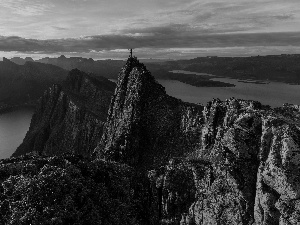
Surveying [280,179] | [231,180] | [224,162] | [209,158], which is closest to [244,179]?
[231,180]

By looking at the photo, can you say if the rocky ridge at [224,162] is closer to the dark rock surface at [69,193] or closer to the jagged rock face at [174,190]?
the jagged rock face at [174,190]

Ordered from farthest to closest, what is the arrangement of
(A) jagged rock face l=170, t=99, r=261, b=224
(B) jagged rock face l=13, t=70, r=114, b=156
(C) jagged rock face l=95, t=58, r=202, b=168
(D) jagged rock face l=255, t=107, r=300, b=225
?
(B) jagged rock face l=13, t=70, r=114, b=156 < (C) jagged rock face l=95, t=58, r=202, b=168 < (A) jagged rock face l=170, t=99, r=261, b=224 < (D) jagged rock face l=255, t=107, r=300, b=225

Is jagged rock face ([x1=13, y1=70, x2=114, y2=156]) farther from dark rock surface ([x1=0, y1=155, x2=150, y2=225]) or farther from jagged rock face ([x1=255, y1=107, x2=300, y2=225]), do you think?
jagged rock face ([x1=255, y1=107, x2=300, y2=225])

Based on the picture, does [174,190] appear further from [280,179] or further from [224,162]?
[280,179]

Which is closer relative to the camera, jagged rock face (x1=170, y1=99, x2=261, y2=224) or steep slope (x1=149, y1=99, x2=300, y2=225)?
steep slope (x1=149, y1=99, x2=300, y2=225)

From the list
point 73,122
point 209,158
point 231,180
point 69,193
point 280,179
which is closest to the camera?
point 280,179

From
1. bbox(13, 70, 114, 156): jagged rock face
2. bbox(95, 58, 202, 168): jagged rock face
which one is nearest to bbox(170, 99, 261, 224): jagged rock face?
bbox(95, 58, 202, 168): jagged rock face
